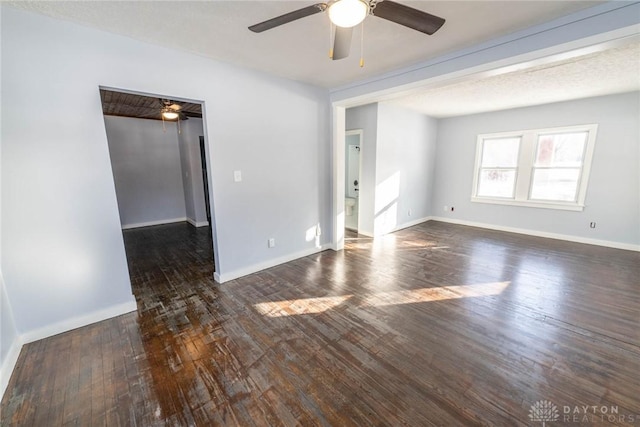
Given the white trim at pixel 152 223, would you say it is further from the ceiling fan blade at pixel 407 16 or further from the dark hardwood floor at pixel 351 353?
the ceiling fan blade at pixel 407 16

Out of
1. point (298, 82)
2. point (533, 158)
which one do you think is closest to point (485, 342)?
point (298, 82)

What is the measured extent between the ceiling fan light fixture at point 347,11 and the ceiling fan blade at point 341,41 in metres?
0.20

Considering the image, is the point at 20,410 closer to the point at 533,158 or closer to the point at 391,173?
the point at 391,173

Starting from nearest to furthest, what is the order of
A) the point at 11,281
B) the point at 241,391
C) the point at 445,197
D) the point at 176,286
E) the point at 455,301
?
the point at 241,391 < the point at 11,281 < the point at 455,301 < the point at 176,286 < the point at 445,197

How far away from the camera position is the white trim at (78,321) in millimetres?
2119

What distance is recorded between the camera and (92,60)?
2.15 metres

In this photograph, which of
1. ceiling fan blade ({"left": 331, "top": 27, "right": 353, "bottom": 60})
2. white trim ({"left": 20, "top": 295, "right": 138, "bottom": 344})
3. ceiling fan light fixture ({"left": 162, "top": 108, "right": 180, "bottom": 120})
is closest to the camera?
ceiling fan blade ({"left": 331, "top": 27, "right": 353, "bottom": 60})

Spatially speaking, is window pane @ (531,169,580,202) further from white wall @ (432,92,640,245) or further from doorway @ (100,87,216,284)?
doorway @ (100,87,216,284)

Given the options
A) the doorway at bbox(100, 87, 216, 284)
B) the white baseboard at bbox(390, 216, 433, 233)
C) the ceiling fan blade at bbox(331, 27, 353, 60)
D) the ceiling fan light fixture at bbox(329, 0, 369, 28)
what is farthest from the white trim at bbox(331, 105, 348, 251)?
the doorway at bbox(100, 87, 216, 284)

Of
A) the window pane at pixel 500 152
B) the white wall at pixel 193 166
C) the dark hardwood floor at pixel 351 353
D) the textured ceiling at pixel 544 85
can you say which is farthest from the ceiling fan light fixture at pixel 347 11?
the window pane at pixel 500 152

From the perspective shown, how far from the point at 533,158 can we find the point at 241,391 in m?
6.26

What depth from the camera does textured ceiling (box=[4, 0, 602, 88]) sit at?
1.86m

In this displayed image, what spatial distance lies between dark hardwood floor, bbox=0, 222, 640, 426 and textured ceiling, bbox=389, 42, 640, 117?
98.5 inches

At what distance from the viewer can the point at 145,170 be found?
6.07 metres
